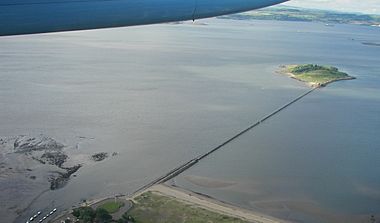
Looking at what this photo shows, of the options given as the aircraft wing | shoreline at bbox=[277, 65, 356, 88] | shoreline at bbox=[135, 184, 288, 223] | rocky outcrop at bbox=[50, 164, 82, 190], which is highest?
the aircraft wing

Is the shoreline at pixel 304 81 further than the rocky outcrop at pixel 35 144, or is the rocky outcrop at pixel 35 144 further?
the shoreline at pixel 304 81

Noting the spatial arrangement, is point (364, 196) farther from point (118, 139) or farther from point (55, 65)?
point (55, 65)

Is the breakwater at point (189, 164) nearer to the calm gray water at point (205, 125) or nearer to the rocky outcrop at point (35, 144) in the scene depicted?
the calm gray water at point (205, 125)

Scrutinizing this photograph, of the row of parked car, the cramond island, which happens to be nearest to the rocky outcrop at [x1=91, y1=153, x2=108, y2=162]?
the row of parked car

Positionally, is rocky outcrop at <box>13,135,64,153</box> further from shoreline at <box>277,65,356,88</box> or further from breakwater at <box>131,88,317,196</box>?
shoreline at <box>277,65,356,88</box>

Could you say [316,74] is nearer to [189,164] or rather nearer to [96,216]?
[189,164]

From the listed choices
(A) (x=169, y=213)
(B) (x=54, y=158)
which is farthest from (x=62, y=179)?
(A) (x=169, y=213)

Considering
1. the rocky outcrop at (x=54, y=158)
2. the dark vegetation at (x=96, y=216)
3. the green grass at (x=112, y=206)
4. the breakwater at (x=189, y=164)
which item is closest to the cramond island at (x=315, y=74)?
the breakwater at (x=189, y=164)

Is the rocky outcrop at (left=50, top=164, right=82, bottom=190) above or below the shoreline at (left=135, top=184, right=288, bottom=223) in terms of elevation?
above
